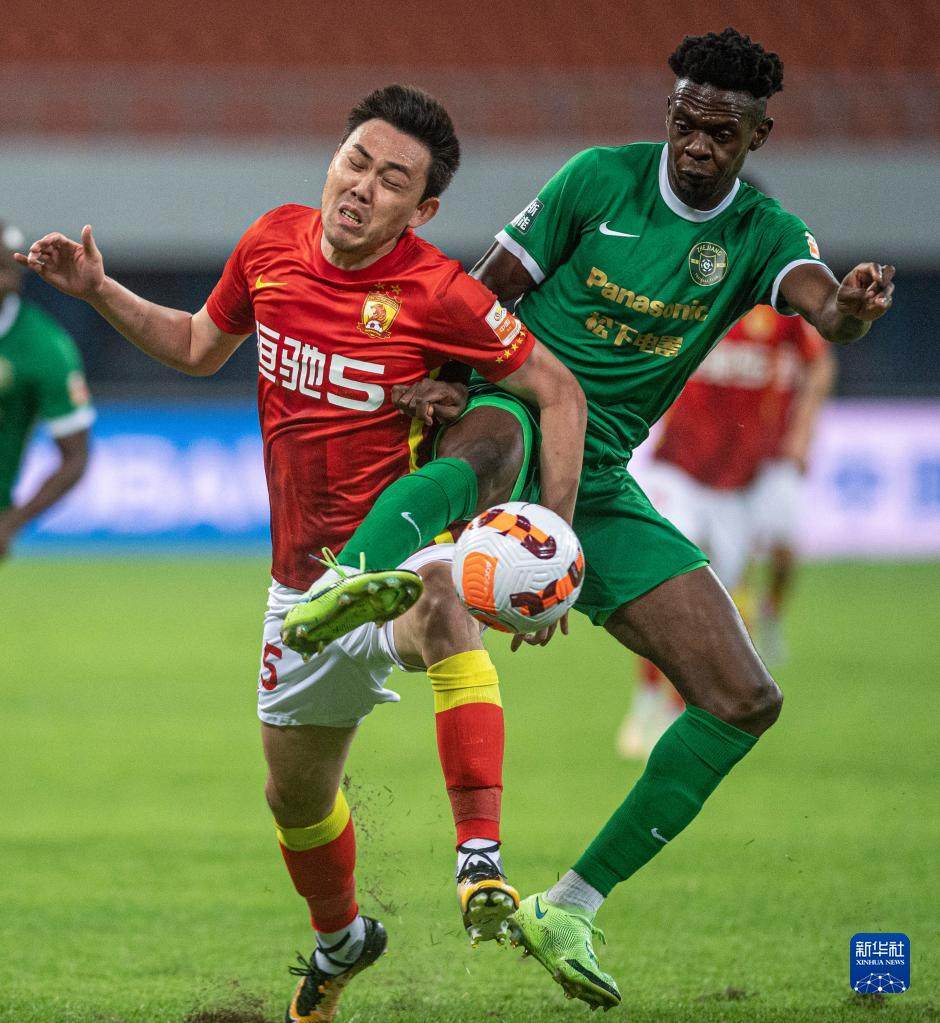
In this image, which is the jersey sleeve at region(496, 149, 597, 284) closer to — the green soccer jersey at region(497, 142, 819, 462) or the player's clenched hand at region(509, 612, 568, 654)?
the green soccer jersey at region(497, 142, 819, 462)

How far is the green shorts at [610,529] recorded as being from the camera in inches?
169

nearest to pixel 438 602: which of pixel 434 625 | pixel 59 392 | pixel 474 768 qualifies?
pixel 434 625

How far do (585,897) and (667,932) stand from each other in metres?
1.31

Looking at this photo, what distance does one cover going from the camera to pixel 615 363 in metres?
4.48

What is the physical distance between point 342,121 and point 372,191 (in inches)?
631

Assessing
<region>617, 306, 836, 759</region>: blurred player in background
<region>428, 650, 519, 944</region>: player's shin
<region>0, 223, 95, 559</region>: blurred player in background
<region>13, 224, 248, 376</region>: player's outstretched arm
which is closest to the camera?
<region>428, 650, 519, 944</region>: player's shin

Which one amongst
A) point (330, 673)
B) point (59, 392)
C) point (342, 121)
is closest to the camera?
point (330, 673)

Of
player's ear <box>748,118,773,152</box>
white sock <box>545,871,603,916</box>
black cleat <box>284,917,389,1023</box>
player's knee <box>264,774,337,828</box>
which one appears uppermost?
player's ear <box>748,118,773,152</box>

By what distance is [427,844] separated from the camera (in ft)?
23.0

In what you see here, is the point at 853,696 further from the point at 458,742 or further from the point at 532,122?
the point at 532,122

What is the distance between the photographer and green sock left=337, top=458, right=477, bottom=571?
12.4ft

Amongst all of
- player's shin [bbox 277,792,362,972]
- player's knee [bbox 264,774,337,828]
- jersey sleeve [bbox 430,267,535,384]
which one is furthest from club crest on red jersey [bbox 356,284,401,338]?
player's shin [bbox 277,792,362,972]

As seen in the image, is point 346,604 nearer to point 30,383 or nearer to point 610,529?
point 610,529

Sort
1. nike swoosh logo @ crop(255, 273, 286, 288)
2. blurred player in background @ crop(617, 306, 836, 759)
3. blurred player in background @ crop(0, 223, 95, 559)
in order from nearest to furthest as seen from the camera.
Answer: nike swoosh logo @ crop(255, 273, 286, 288)
blurred player in background @ crop(0, 223, 95, 559)
blurred player in background @ crop(617, 306, 836, 759)
